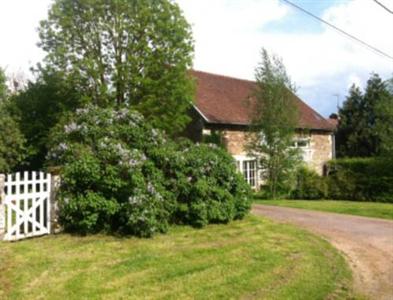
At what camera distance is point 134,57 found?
61.2 ft

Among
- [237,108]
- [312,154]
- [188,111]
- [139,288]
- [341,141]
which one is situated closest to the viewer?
[139,288]

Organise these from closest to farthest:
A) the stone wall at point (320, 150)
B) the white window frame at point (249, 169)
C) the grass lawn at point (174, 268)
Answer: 1. the grass lawn at point (174, 268)
2. the white window frame at point (249, 169)
3. the stone wall at point (320, 150)

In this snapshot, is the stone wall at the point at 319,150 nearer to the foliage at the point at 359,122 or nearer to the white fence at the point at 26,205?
the foliage at the point at 359,122

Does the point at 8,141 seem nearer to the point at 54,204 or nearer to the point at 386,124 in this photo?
the point at 54,204

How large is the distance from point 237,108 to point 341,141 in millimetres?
14651

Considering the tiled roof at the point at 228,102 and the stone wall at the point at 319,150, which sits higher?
the tiled roof at the point at 228,102

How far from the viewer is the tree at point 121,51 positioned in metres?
18.5

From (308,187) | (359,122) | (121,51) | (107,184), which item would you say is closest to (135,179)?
(107,184)

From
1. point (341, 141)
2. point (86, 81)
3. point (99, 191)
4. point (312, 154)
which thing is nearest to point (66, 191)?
point (99, 191)

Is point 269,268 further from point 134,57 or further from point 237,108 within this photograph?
point 237,108

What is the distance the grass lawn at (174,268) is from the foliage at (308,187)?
41.2ft

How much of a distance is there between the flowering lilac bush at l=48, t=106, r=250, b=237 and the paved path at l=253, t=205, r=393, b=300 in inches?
95.6

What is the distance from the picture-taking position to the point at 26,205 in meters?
9.01

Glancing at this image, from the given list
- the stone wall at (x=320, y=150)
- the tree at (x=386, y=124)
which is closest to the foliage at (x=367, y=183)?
the tree at (x=386, y=124)
